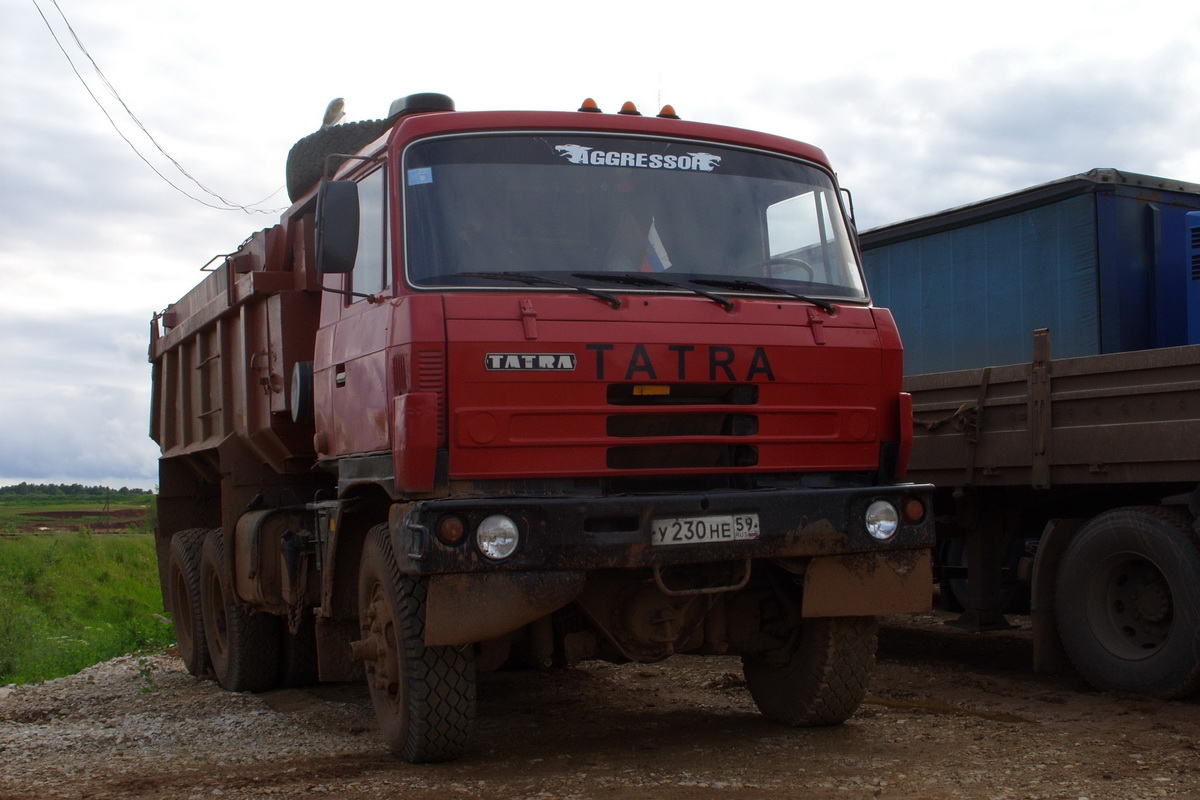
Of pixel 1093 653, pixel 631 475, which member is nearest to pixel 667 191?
pixel 631 475

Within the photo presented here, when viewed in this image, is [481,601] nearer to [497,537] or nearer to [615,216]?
[497,537]

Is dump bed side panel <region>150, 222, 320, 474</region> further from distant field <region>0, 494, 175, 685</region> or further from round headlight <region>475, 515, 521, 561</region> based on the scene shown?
round headlight <region>475, 515, 521, 561</region>

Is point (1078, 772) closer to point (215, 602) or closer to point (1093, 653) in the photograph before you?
point (1093, 653)

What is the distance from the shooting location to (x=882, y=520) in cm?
543

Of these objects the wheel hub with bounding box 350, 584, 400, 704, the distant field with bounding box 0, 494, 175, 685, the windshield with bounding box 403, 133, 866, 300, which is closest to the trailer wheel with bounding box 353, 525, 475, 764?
the wheel hub with bounding box 350, 584, 400, 704

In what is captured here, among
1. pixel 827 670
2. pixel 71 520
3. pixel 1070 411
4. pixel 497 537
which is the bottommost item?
pixel 71 520

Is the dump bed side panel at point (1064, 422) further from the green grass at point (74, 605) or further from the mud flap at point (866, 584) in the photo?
the green grass at point (74, 605)

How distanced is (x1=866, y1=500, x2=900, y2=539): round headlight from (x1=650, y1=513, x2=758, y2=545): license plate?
55cm

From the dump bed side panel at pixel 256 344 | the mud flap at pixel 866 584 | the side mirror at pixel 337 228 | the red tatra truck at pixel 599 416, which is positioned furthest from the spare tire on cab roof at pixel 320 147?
the mud flap at pixel 866 584

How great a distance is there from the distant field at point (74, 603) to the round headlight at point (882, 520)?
701cm

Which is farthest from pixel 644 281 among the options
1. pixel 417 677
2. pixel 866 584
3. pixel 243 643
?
pixel 243 643

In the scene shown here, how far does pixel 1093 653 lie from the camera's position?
22.8 ft

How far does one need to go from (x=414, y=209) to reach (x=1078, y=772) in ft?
11.1

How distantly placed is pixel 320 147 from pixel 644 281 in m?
3.16
